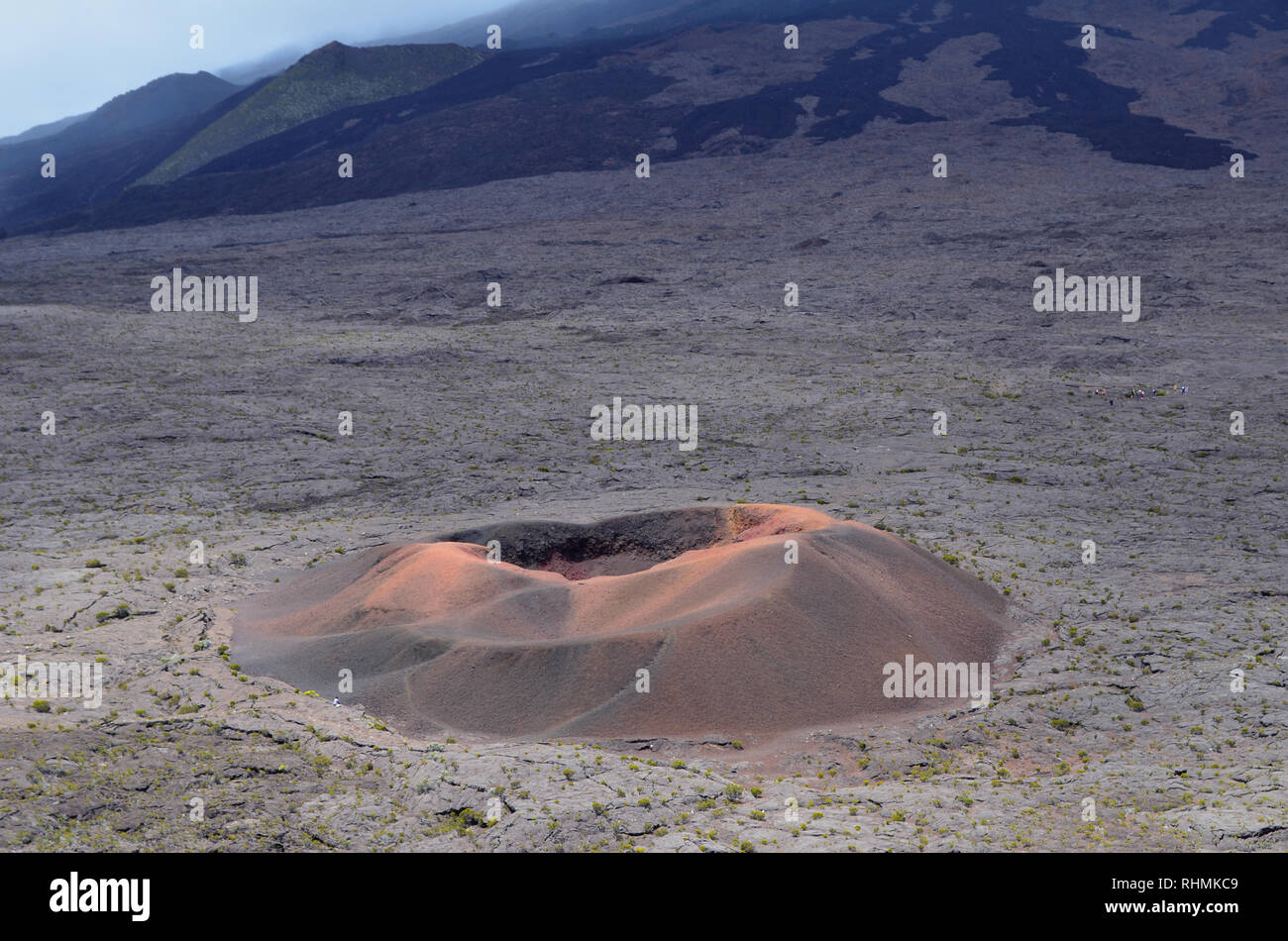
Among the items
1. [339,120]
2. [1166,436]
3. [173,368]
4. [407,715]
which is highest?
[339,120]

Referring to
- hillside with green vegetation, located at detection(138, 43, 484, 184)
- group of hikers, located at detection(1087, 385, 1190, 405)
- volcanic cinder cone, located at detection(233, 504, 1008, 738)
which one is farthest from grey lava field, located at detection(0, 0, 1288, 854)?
hillside with green vegetation, located at detection(138, 43, 484, 184)

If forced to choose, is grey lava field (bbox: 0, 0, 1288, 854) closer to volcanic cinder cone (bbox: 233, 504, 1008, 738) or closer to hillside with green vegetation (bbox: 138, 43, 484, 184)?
volcanic cinder cone (bbox: 233, 504, 1008, 738)

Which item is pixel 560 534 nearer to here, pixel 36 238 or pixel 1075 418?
pixel 1075 418

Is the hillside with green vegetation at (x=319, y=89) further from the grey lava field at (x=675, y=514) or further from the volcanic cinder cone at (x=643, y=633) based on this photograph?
the volcanic cinder cone at (x=643, y=633)

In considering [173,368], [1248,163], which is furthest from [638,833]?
[1248,163]

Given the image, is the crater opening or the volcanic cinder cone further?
the crater opening
